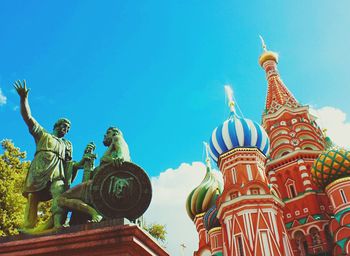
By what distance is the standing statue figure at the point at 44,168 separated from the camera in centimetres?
568

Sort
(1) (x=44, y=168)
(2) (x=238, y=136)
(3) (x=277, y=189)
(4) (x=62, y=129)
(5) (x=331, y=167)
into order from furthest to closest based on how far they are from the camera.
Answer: (3) (x=277, y=189) → (2) (x=238, y=136) → (5) (x=331, y=167) → (4) (x=62, y=129) → (1) (x=44, y=168)

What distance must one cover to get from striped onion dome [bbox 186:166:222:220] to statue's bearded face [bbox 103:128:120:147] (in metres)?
27.5

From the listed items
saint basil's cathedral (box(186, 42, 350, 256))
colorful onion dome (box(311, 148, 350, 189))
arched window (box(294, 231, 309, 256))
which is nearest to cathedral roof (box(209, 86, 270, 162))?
saint basil's cathedral (box(186, 42, 350, 256))

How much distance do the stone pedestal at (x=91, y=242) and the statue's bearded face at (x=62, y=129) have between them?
193 cm

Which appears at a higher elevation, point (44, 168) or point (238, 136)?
point (238, 136)

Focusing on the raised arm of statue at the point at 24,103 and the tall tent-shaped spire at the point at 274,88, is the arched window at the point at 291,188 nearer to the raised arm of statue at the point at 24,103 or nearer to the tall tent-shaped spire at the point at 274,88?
the tall tent-shaped spire at the point at 274,88

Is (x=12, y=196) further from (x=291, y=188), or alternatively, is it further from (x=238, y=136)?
(x=291, y=188)

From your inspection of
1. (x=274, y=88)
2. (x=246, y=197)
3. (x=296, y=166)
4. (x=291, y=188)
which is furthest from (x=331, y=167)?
(x=274, y=88)

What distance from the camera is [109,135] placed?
19.6ft

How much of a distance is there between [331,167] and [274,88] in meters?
13.3

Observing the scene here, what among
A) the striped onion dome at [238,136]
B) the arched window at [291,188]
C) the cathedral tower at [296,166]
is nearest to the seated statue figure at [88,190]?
the striped onion dome at [238,136]

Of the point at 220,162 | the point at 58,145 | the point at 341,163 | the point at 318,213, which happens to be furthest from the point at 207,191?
the point at 58,145

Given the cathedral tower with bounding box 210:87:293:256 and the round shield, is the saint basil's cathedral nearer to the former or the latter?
the cathedral tower with bounding box 210:87:293:256

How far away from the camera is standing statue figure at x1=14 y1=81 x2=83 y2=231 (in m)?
5.68
